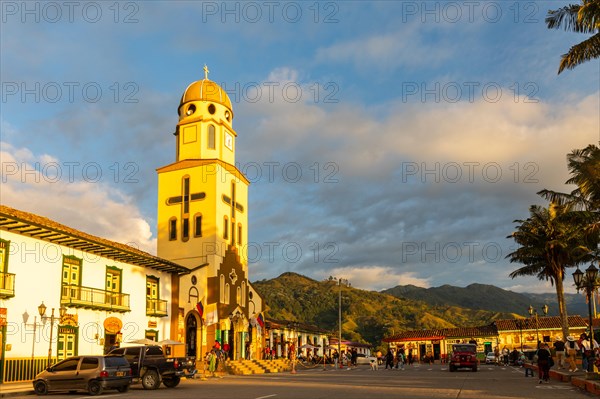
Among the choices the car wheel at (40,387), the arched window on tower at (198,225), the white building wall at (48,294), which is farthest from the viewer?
the arched window on tower at (198,225)

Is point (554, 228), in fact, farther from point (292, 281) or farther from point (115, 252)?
point (292, 281)

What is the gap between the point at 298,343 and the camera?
2731 inches

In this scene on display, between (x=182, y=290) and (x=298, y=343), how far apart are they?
31051 millimetres

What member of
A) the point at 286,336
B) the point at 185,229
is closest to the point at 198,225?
the point at 185,229

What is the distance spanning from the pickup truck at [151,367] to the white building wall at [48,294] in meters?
6.18

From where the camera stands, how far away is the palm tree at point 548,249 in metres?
46.4

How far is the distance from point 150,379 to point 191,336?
20.1 meters

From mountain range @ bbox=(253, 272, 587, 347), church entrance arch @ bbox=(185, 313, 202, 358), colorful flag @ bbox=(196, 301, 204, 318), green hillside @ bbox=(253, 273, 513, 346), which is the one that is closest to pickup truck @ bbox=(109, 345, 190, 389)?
colorful flag @ bbox=(196, 301, 204, 318)

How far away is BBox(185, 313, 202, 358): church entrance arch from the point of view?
42125mm

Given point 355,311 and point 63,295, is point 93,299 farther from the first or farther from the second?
point 355,311

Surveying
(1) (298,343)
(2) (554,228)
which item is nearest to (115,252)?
(2) (554,228)

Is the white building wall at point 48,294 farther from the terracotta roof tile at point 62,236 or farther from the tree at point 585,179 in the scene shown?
the tree at point 585,179

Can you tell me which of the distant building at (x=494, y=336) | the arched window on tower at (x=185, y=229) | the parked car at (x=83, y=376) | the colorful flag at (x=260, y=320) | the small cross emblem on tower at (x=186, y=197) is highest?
the small cross emblem on tower at (x=186, y=197)

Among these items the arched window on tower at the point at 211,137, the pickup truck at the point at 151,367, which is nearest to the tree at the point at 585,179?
the pickup truck at the point at 151,367
